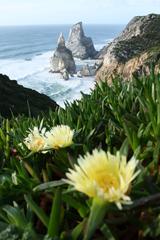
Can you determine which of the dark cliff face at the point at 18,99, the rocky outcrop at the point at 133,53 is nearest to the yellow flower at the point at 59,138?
the dark cliff face at the point at 18,99

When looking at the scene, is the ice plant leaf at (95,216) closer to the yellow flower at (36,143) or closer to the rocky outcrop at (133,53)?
the yellow flower at (36,143)

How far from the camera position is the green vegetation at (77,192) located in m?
1.23

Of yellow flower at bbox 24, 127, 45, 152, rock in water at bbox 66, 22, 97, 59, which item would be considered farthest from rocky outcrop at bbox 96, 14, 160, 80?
yellow flower at bbox 24, 127, 45, 152

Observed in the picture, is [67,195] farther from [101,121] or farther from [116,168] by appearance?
[101,121]

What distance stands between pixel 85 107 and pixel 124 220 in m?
1.23

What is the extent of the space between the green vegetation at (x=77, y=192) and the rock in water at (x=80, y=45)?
247ft

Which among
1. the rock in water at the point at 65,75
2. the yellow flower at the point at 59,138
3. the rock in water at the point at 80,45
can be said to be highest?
the yellow flower at the point at 59,138

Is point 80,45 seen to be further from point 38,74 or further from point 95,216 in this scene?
point 95,216

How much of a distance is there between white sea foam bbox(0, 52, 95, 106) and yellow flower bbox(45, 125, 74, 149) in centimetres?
3635

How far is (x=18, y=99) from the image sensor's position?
20281 mm

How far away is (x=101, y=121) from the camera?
2064 millimetres

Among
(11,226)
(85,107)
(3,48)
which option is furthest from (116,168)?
(3,48)

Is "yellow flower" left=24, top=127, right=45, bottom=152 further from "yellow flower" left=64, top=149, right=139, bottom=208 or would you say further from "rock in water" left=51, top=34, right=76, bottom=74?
"rock in water" left=51, top=34, right=76, bottom=74

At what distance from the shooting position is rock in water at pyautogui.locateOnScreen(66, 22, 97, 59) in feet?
257
